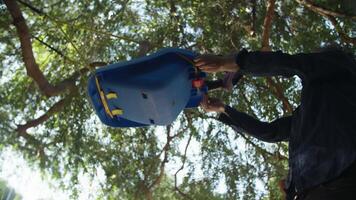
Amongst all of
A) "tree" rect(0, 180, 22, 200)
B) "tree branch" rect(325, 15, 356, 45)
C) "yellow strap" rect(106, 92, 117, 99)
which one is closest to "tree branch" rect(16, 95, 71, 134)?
"tree" rect(0, 180, 22, 200)

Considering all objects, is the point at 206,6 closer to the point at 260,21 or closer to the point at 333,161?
the point at 260,21

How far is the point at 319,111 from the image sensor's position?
185 cm

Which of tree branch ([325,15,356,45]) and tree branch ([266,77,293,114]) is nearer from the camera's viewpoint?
tree branch ([325,15,356,45])

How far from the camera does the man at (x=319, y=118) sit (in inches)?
67.6

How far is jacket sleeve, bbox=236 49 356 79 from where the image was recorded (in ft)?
6.24

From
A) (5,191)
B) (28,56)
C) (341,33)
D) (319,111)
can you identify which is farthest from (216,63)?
(5,191)

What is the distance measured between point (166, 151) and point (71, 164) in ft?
4.16

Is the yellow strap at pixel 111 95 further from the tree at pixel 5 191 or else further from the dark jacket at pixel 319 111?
the tree at pixel 5 191

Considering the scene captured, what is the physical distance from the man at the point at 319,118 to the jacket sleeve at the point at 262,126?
→ 1.32 feet

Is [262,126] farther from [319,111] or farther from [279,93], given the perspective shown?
[279,93]

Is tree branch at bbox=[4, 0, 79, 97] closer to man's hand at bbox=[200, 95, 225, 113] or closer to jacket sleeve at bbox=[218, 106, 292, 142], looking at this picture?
man's hand at bbox=[200, 95, 225, 113]

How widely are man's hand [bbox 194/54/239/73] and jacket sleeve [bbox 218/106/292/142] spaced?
1.75ft

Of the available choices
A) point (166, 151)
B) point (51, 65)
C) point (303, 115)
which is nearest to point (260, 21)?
point (166, 151)

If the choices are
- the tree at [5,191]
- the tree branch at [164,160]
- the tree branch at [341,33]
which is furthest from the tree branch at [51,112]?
the tree branch at [341,33]
